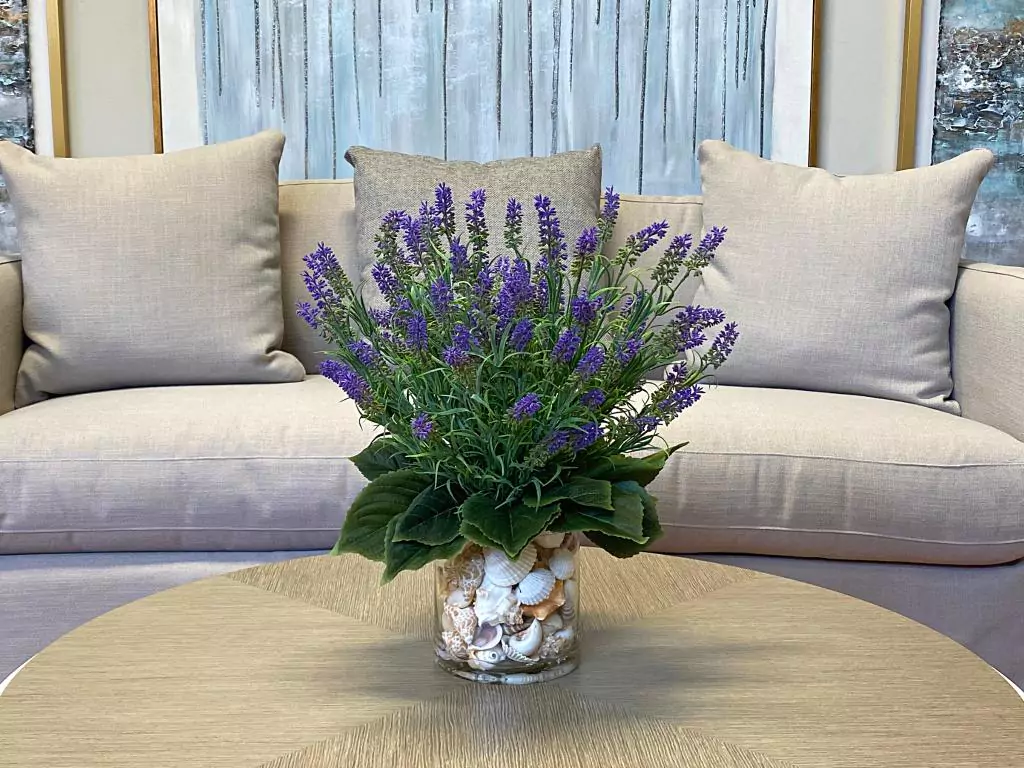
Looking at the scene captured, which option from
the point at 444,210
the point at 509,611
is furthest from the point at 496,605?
the point at 444,210

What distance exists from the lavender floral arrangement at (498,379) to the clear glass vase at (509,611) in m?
0.04

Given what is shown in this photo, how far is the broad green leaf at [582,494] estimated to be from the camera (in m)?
0.92

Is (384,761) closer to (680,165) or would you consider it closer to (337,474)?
(337,474)

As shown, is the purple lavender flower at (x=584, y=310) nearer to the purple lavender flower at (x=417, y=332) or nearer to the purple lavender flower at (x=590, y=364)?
the purple lavender flower at (x=590, y=364)

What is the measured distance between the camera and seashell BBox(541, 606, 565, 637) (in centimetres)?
97

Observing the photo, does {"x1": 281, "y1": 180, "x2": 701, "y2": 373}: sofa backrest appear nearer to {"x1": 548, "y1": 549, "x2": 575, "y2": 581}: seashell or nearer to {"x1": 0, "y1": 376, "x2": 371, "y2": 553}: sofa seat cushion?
{"x1": 0, "y1": 376, "x2": 371, "y2": 553}: sofa seat cushion

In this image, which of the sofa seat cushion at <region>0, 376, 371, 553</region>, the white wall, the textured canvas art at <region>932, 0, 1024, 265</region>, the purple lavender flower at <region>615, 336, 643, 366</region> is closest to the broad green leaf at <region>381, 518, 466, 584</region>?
the purple lavender flower at <region>615, 336, 643, 366</region>

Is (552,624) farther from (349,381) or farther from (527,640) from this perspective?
(349,381)

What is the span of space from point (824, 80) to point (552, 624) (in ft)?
8.23

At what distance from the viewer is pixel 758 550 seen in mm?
1883

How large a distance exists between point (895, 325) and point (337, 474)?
1164mm

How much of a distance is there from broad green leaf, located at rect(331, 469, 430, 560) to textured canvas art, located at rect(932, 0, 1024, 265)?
8.51ft

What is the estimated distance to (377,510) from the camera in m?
0.97

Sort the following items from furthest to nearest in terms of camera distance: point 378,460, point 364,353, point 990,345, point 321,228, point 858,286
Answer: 1. point 321,228
2. point 858,286
3. point 990,345
4. point 378,460
5. point 364,353
